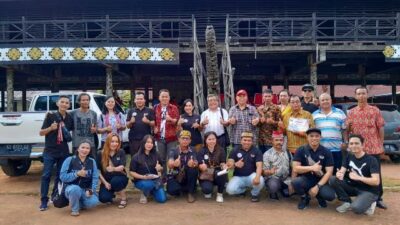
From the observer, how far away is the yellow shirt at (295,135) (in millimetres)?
5637

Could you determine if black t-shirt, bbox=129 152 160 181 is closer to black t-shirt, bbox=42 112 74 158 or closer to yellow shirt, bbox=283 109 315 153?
black t-shirt, bbox=42 112 74 158

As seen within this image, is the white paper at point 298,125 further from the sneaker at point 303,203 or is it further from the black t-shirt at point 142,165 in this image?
the black t-shirt at point 142,165

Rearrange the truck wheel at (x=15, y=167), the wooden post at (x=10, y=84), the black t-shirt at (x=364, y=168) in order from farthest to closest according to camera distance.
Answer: the wooden post at (x=10, y=84), the truck wheel at (x=15, y=167), the black t-shirt at (x=364, y=168)

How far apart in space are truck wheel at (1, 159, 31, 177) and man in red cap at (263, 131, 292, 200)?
492 cm

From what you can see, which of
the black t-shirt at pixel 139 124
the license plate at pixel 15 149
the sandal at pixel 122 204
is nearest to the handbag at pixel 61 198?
the sandal at pixel 122 204

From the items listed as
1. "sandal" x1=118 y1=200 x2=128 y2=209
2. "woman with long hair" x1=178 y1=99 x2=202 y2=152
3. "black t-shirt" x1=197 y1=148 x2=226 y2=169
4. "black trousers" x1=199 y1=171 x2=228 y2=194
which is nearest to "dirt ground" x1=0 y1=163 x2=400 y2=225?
"sandal" x1=118 y1=200 x2=128 y2=209

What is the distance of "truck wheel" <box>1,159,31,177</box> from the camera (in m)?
7.54

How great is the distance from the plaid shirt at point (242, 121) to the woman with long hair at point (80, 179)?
210 centimetres

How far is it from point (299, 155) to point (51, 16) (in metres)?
12.8

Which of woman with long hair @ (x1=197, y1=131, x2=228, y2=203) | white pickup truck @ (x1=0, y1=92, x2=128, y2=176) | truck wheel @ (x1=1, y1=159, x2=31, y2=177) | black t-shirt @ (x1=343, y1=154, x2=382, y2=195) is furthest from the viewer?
truck wheel @ (x1=1, y1=159, x2=31, y2=177)

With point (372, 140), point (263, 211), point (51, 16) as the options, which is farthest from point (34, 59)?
point (372, 140)

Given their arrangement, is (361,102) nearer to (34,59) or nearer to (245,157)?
(245,157)

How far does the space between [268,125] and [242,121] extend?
417mm

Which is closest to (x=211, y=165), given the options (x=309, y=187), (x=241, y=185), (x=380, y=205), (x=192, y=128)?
(x=241, y=185)
